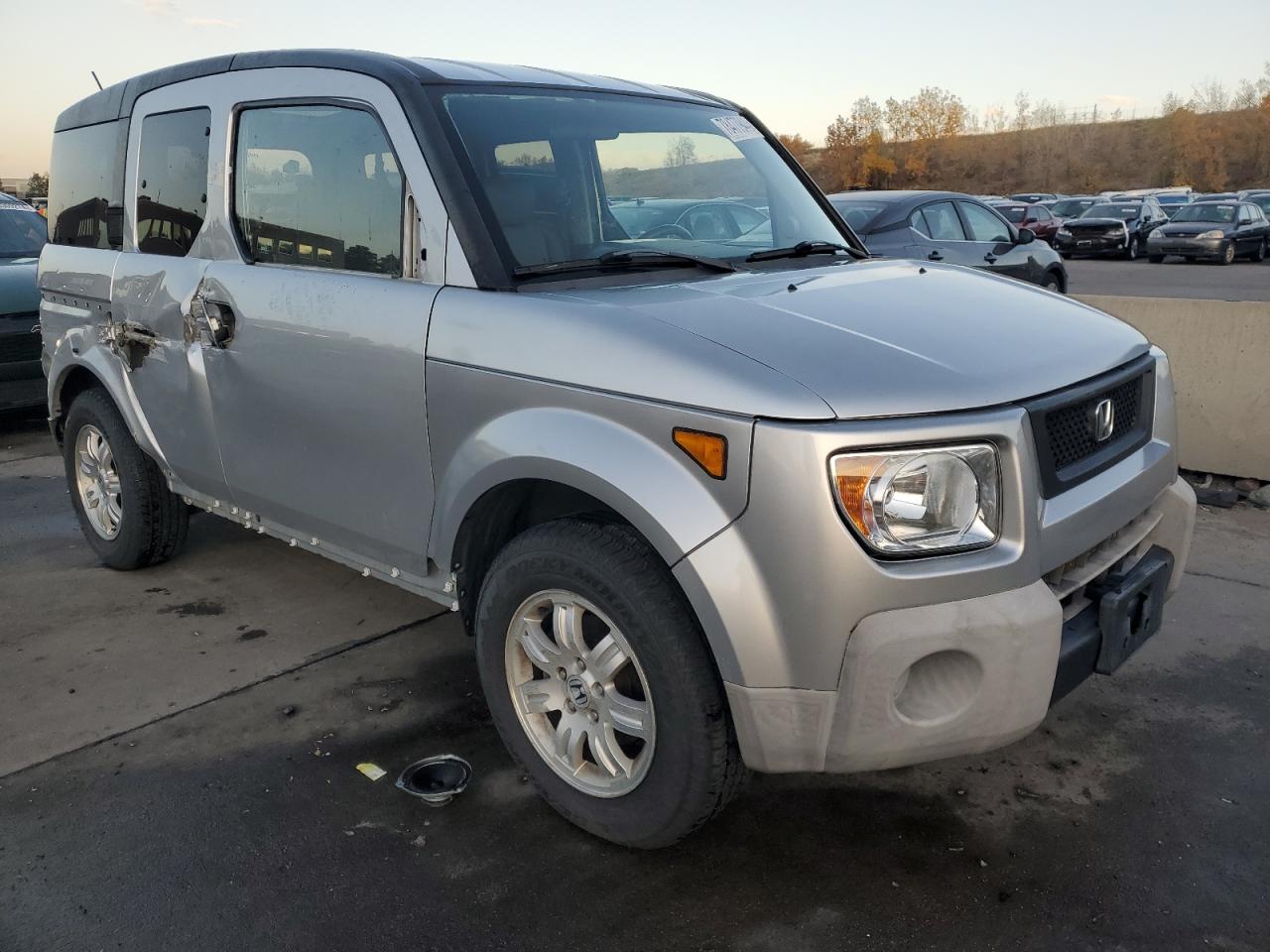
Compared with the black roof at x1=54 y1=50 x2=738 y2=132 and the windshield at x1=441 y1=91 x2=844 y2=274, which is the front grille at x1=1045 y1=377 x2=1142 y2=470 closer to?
the windshield at x1=441 y1=91 x2=844 y2=274

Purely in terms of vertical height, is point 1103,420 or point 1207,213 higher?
point 1207,213

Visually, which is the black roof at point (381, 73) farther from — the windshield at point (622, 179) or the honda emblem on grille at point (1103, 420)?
the honda emblem on grille at point (1103, 420)

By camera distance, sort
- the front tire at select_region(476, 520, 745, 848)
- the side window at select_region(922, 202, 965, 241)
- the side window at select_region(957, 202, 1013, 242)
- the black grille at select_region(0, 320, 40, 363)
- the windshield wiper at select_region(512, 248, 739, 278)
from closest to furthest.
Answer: the front tire at select_region(476, 520, 745, 848) < the windshield wiper at select_region(512, 248, 739, 278) < the black grille at select_region(0, 320, 40, 363) < the side window at select_region(922, 202, 965, 241) < the side window at select_region(957, 202, 1013, 242)

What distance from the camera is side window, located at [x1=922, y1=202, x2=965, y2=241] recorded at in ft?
32.7

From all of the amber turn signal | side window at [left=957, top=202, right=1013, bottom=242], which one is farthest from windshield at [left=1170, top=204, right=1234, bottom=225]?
the amber turn signal

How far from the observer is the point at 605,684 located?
2.61 metres

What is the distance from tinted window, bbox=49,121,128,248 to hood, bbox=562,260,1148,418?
2.59 meters

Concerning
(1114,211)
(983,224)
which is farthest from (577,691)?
(1114,211)

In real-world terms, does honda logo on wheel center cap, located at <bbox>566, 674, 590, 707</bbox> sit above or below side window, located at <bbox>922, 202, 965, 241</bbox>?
below

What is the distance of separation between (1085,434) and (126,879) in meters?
2.65

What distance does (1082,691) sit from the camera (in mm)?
3580

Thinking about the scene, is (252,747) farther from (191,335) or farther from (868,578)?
(868,578)

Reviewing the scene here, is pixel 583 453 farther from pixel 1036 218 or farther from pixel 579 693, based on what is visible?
pixel 1036 218

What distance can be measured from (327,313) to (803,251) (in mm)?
1519
